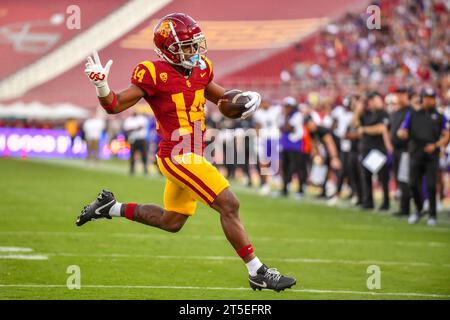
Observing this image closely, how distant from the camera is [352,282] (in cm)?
844

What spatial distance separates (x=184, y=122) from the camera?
754 cm

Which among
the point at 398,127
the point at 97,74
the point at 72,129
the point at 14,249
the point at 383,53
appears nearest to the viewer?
the point at 97,74

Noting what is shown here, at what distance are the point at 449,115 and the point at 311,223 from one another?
13.2 feet

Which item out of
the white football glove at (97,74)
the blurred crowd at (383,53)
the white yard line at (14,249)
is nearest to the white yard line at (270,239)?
the white yard line at (14,249)

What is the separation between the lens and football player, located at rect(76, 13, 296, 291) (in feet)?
24.0

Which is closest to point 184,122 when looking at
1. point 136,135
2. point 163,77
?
point 163,77

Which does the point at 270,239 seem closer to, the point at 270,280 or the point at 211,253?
the point at 211,253

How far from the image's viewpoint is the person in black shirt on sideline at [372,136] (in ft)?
50.7

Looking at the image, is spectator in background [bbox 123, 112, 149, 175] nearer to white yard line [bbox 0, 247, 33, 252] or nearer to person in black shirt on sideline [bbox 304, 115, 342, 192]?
person in black shirt on sideline [bbox 304, 115, 342, 192]

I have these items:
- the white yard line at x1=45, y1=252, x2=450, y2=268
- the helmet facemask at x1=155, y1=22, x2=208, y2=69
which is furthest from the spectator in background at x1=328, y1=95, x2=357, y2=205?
the helmet facemask at x1=155, y1=22, x2=208, y2=69

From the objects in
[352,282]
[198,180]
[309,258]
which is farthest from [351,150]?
[198,180]

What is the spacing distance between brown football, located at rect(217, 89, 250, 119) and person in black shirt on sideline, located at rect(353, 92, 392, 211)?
8022 millimetres

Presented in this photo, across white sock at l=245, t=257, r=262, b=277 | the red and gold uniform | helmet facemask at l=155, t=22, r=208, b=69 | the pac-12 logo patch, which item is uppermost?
helmet facemask at l=155, t=22, r=208, b=69

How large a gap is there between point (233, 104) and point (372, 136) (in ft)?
27.2
